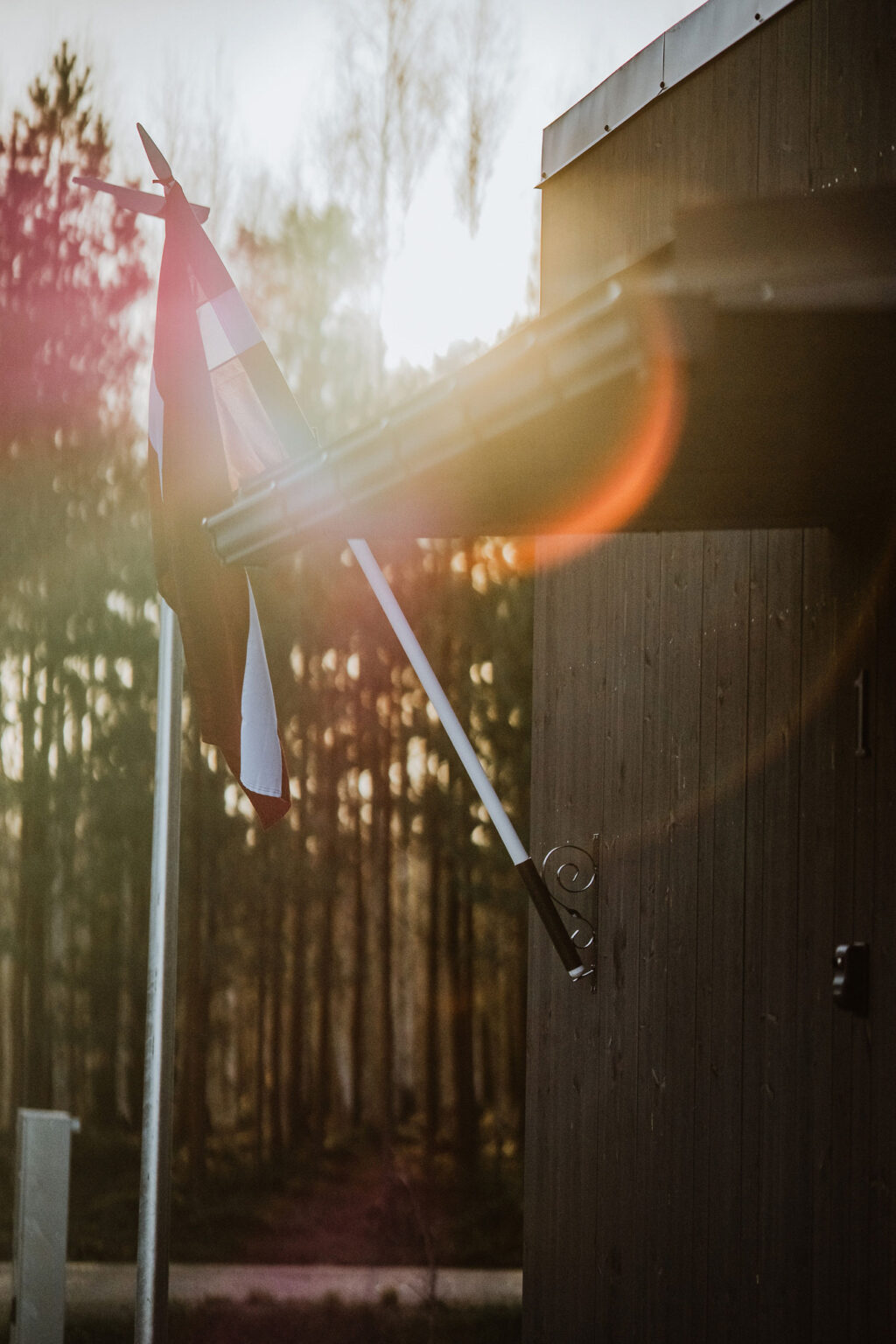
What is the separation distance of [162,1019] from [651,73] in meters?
5.15

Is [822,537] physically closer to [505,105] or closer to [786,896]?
[786,896]

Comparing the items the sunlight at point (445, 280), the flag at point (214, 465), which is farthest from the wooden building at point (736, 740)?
the sunlight at point (445, 280)

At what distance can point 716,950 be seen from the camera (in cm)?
443

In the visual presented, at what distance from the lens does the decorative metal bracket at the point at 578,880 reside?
551 cm

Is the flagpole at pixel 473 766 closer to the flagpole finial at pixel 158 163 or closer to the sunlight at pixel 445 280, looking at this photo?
the flagpole finial at pixel 158 163

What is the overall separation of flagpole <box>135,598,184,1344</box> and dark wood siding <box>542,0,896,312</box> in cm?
289

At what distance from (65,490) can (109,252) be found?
2.71 m

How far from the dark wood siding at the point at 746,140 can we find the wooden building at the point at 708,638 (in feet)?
0.05

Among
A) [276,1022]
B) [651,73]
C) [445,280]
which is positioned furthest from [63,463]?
[651,73]

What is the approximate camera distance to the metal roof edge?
15.1 ft

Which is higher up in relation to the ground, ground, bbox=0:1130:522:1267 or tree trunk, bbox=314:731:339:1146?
tree trunk, bbox=314:731:339:1146

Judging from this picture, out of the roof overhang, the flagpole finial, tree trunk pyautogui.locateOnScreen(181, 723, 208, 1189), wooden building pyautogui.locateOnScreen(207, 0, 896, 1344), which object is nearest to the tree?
tree trunk pyautogui.locateOnScreen(181, 723, 208, 1189)

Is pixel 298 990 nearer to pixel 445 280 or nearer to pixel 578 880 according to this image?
pixel 445 280

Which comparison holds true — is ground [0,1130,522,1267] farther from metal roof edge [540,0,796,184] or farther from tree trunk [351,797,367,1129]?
metal roof edge [540,0,796,184]
